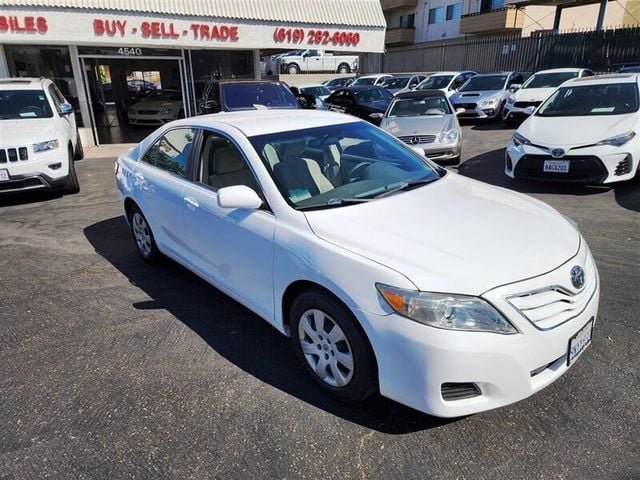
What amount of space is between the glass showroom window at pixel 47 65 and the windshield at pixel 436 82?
1182 cm

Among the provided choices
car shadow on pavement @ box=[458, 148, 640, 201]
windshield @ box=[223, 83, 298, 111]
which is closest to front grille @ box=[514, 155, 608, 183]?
car shadow on pavement @ box=[458, 148, 640, 201]

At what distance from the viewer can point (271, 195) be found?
9.69 ft

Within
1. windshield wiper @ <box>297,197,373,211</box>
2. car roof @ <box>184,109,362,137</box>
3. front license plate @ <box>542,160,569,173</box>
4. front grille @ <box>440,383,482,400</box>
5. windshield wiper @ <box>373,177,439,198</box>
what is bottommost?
front grille @ <box>440,383,482,400</box>

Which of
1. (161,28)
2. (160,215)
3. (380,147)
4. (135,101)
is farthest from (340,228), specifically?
(135,101)

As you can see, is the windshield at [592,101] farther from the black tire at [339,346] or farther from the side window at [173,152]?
the black tire at [339,346]

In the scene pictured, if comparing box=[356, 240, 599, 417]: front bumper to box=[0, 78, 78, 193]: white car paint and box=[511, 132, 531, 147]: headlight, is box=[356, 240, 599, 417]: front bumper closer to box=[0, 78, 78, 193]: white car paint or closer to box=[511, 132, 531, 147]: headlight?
box=[511, 132, 531, 147]: headlight

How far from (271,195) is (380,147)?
1237 millimetres

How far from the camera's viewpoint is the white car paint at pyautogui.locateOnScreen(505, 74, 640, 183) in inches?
251

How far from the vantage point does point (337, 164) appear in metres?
3.48

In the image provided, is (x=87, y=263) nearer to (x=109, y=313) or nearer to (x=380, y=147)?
(x=109, y=313)

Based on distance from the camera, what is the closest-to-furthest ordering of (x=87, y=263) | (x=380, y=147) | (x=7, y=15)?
(x=380, y=147) < (x=87, y=263) < (x=7, y=15)

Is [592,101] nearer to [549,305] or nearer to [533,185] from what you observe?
[533,185]

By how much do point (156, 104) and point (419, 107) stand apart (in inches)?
392

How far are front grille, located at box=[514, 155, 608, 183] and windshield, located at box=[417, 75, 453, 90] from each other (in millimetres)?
11758
